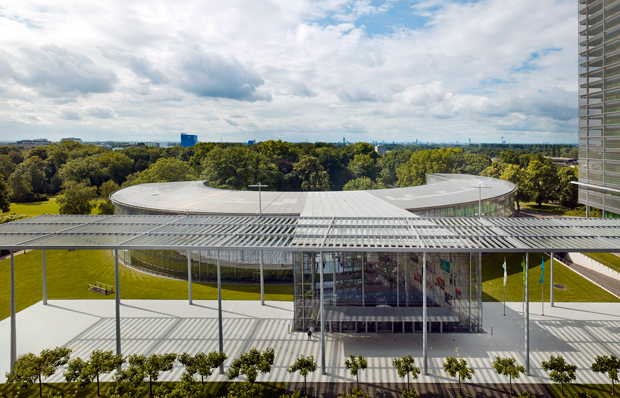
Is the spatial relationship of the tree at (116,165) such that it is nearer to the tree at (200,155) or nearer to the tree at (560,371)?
the tree at (200,155)

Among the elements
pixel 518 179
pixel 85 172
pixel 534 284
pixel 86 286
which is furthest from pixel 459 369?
pixel 85 172

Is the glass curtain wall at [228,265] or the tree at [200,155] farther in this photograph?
the tree at [200,155]

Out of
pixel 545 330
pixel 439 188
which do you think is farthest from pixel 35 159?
pixel 545 330

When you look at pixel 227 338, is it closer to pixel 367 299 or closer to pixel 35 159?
pixel 367 299

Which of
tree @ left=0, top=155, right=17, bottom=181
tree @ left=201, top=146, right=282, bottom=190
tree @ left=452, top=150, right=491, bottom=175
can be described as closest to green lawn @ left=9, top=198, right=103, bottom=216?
tree @ left=0, top=155, right=17, bottom=181

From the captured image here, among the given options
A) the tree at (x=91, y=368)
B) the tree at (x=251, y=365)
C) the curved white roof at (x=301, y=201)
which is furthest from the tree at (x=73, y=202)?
the tree at (x=251, y=365)

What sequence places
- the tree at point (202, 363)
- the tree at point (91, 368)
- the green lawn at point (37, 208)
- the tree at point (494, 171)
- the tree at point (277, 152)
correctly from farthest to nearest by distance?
the tree at point (277, 152)
the tree at point (494, 171)
the green lawn at point (37, 208)
the tree at point (202, 363)
the tree at point (91, 368)

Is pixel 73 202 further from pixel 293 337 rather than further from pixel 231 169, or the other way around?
pixel 293 337
